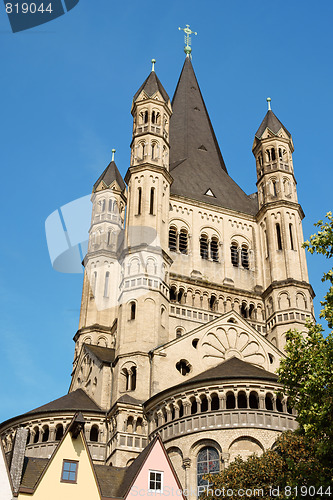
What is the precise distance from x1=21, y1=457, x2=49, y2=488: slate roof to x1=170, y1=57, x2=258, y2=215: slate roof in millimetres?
30421

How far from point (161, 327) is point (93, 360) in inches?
211

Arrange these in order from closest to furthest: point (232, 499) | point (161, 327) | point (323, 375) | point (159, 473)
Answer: point (323, 375)
point (232, 499)
point (159, 473)
point (161, 327)

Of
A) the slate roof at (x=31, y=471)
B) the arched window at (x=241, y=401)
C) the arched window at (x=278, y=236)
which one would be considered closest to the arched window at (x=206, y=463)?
the arched window at (x=241, y=401)

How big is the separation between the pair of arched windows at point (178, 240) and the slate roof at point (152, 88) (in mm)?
11053

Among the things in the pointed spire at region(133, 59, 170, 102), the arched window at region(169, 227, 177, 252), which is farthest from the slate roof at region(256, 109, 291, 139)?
the arched window at region(169, 227, 177, 252)

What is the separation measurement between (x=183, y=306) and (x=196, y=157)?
788 inches

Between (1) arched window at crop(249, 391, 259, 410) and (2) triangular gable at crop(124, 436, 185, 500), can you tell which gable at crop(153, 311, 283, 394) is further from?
(2) triangular gable at crop(124, 436, 185, 500)

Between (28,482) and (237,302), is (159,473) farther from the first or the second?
(237,302)

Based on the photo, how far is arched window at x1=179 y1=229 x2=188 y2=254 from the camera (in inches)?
1939

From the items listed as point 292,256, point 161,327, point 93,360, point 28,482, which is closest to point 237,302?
point 292,256

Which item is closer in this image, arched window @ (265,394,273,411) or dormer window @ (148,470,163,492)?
dormer window @ (148,470,163,492)

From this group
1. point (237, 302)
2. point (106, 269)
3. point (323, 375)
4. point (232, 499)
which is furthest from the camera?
point (106, 269)

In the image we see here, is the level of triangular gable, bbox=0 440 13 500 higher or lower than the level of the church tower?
lower

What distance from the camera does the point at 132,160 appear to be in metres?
48.9
